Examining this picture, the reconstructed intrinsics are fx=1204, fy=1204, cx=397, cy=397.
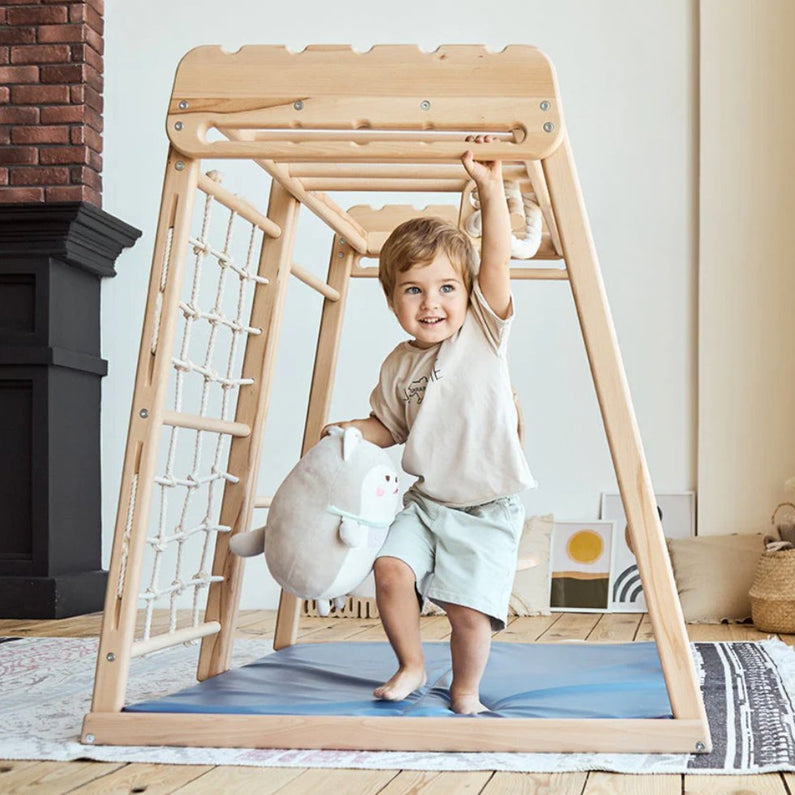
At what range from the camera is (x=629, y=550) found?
345 centimetres

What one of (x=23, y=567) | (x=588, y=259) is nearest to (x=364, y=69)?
(x=588, y=259)

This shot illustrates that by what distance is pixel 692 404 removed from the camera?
11.5ft

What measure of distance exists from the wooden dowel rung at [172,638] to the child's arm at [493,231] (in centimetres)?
70

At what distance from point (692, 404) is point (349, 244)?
55.0 inches

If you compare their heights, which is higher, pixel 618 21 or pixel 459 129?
pixel 618 21

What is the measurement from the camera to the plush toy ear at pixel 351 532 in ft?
5.50

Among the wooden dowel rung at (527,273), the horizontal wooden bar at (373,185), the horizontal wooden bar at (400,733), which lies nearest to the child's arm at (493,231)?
the horizontal wooden bar at (373,185)

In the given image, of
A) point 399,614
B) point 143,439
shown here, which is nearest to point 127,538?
point 143,439

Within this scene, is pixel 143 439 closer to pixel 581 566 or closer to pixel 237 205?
pixel 237 205

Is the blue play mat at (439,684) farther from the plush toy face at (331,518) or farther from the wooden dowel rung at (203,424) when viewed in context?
the wooden dowel rung at (203,424)

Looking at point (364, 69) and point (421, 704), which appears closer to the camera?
point (364, 69)

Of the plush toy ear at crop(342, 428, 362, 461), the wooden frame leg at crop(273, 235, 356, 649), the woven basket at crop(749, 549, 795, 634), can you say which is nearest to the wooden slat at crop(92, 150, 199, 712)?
the plush toy ear at crop(342, 428, 362, 461)

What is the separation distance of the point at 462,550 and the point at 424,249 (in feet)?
1.50

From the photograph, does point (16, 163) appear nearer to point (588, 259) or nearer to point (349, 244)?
point (349, 244)
